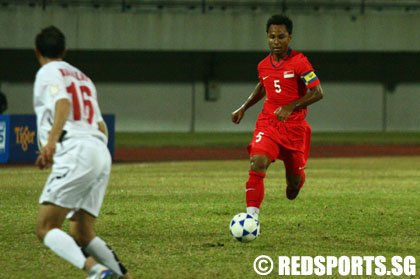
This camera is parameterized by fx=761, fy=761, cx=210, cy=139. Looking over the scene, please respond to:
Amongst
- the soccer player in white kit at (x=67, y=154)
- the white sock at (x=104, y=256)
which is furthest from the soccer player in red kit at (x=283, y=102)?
the soccer player in white kit at (x=67, y=154)

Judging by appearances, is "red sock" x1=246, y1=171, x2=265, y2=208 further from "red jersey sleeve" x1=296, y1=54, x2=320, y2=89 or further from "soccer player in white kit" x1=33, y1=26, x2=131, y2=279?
"soccer player in white kit" x1=33, y1=26, x2=131, y2=279

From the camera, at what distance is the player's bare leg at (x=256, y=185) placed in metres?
8.31

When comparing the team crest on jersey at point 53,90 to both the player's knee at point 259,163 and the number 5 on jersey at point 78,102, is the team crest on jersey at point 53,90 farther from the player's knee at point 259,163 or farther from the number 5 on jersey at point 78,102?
the player's knee at point 259,163

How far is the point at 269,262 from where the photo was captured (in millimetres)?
7184

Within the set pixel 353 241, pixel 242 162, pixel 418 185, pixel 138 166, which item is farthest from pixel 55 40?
pixel 242 162

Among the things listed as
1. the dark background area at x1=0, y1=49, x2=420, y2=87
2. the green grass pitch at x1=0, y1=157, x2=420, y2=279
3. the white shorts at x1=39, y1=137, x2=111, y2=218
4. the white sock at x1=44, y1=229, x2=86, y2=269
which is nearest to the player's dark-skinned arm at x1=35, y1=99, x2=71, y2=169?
the white shorts at x1=39, y1=137, x2=111, y2=218

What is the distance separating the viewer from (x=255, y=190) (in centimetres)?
832

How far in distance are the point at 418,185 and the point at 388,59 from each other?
20858 mm

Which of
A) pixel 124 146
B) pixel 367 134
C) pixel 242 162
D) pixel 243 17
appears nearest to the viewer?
pixel 242 162

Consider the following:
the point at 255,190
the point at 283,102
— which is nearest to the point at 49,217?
the point at 255,190

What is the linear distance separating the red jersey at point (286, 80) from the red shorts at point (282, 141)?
0.38 ft

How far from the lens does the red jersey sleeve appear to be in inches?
339

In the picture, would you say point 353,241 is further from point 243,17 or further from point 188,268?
point 243,17

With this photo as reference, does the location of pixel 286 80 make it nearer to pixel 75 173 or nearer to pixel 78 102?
pixel 78 102
